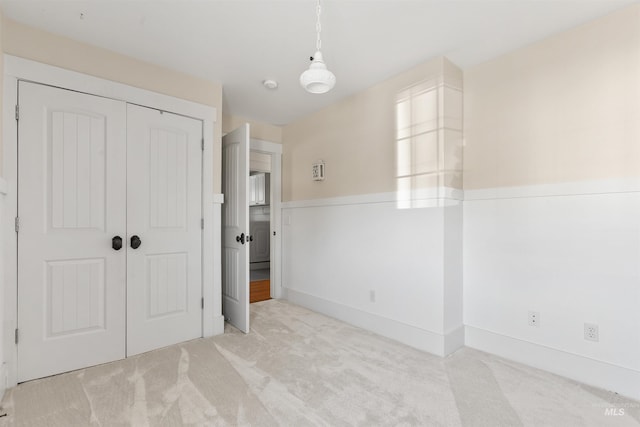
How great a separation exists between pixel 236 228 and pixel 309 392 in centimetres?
174

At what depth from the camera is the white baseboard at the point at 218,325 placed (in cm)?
291

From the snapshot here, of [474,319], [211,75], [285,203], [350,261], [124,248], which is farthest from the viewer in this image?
[285,203]

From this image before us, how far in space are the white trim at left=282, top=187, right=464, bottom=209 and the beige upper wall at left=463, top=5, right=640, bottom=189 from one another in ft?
0.86

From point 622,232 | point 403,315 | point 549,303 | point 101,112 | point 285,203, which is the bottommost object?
point 403,315

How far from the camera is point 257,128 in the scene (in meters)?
4.19

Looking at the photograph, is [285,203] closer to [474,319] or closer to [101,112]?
[101,112]

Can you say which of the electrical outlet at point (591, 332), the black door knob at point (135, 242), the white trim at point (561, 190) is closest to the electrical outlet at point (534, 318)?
the electrical outlet at point (591, 332)

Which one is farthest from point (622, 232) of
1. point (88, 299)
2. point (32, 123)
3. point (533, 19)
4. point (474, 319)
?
point (32, 123)

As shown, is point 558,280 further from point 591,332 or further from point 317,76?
point 317,76

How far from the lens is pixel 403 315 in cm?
278

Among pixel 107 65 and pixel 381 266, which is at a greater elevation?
pixel 107 65

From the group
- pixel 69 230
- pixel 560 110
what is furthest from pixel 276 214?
pixel 560 110

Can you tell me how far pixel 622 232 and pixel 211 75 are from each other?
11.0ft

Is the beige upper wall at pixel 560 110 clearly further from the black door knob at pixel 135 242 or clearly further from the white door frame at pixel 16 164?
the black door knob at pixel 135 242
